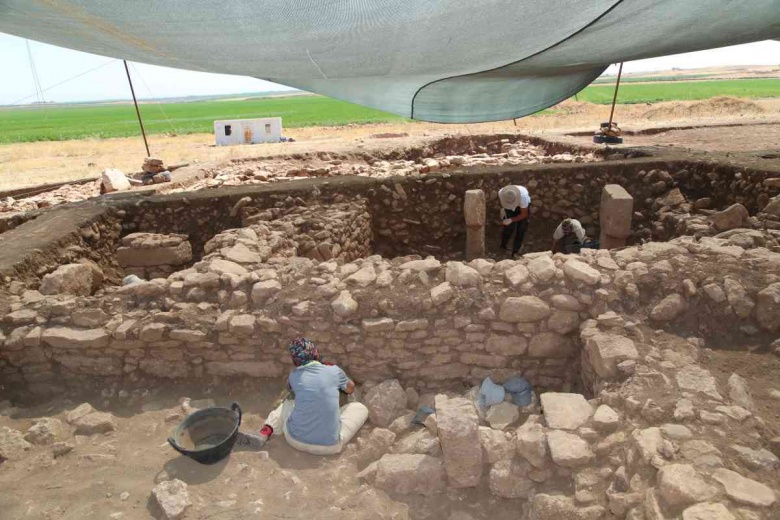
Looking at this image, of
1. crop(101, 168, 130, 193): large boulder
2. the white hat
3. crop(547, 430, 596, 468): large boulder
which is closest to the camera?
crop(547, 430, 596, 468): large boulder

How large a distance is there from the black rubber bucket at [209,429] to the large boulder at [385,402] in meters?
1.02

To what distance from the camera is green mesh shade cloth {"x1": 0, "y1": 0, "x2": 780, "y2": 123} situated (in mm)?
3002

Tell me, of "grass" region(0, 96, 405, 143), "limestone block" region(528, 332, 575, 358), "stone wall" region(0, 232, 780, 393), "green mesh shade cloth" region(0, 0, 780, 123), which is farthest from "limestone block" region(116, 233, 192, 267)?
"grass" region(0, 96, 405, 143)

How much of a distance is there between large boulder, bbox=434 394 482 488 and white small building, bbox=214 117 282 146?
75.6 ft

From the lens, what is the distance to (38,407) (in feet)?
13.7

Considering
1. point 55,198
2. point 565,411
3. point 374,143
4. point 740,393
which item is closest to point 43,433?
point 565,411

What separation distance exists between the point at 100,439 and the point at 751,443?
4330 mm

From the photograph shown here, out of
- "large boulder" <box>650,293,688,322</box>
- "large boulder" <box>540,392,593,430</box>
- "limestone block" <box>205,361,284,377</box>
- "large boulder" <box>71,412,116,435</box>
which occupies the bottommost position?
"large boulder" <box>71,412,116,435</box>

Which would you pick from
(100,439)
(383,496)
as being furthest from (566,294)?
(100,439)

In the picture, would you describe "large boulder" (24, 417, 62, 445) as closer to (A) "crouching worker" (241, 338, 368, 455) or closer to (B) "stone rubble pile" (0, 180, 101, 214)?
(A) "crouching worker" (241, 338, 368, 455)

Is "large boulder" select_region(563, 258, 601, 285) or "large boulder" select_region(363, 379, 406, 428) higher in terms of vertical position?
"large boulder" select_region(563, 258, 601, 285)

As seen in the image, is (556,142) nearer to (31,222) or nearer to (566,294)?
(566,294)

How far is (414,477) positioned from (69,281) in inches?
172

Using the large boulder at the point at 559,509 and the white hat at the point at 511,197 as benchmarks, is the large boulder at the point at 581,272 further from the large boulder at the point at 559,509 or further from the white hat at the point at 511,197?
the white hat at the point at 511,197
